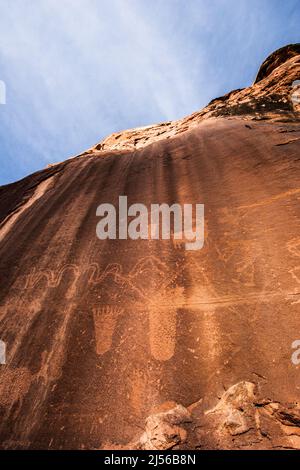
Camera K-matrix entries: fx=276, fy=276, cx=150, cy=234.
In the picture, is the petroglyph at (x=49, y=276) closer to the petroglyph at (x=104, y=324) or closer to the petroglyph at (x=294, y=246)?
the petroglyph at (x=104, y=324)

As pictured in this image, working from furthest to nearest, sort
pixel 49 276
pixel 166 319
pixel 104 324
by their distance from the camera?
pixel 49 276 → pixel 104 324 → pixel 166 319

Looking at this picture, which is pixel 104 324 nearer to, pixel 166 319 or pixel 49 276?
pixel 166 319

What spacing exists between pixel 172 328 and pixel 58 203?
3388 millimetres

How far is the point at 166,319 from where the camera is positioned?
2.53 m

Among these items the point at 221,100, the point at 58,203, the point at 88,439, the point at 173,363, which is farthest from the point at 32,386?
the point at 221,100

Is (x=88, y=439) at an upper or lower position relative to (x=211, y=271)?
lower

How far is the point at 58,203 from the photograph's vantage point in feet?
16.2

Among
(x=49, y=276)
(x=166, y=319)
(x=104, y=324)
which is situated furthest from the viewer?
(x=49, y=276)

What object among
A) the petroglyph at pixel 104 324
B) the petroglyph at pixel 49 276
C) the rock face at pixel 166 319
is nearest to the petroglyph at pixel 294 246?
the rock face at pixel 166 319

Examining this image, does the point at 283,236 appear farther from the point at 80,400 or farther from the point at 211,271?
the point at 80,400

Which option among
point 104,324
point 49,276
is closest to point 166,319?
point 104,324

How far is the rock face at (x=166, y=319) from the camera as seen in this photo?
187 cm

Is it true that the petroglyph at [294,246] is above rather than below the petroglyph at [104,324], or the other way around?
above

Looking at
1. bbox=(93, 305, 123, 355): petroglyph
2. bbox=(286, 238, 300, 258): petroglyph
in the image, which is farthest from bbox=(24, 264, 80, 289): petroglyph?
bbox=(286, 238, 300, 258): petroglyph
